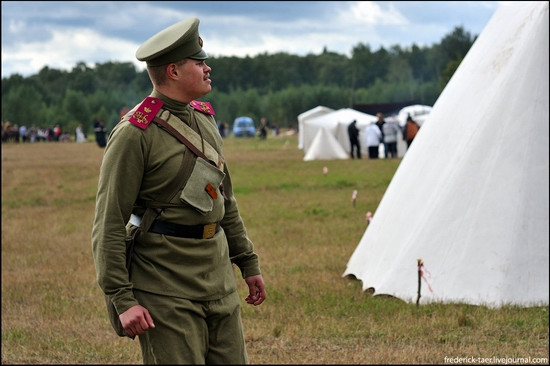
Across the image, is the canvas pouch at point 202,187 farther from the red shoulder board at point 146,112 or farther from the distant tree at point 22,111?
the distant tree at point 22,111

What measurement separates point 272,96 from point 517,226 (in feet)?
309

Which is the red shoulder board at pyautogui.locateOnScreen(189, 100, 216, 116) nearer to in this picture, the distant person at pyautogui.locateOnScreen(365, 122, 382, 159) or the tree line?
the distant person at pyautogui.locateOnScreen(365, 122, 382, 159)

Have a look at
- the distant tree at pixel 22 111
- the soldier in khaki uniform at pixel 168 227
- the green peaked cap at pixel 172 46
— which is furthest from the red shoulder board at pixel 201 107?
the distant tree at pixel 22 111

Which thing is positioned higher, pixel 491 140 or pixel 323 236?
pixel 491 140

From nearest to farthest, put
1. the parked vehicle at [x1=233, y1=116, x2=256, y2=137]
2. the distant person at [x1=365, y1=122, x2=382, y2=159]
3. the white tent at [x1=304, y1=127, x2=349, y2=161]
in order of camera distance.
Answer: the distant person at [x1=365, y1=122, x2=382, y2=159]
the white tent at [x1=304, y1=127, x2=349, y2=161]
the parked vehicle at [x1=233, y1=116, x2=256, y2=137]

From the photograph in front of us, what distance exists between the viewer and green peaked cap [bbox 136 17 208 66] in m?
3.10

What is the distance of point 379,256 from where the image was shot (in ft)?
25.5

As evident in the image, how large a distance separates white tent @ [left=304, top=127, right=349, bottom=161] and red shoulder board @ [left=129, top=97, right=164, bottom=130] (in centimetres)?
2916

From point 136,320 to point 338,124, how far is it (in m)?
33.8

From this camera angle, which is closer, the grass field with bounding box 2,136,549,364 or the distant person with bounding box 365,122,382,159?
the grass field with bounding box 2,136,549,364

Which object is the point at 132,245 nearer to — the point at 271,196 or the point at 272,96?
the point at 271,196

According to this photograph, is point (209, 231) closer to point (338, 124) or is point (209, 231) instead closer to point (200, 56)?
point (200, 56)

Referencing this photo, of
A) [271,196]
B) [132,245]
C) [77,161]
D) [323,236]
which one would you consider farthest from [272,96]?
[132,245]

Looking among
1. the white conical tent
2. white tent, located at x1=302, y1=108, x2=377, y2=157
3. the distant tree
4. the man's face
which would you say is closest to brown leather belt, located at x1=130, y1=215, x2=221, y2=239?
the man's face
